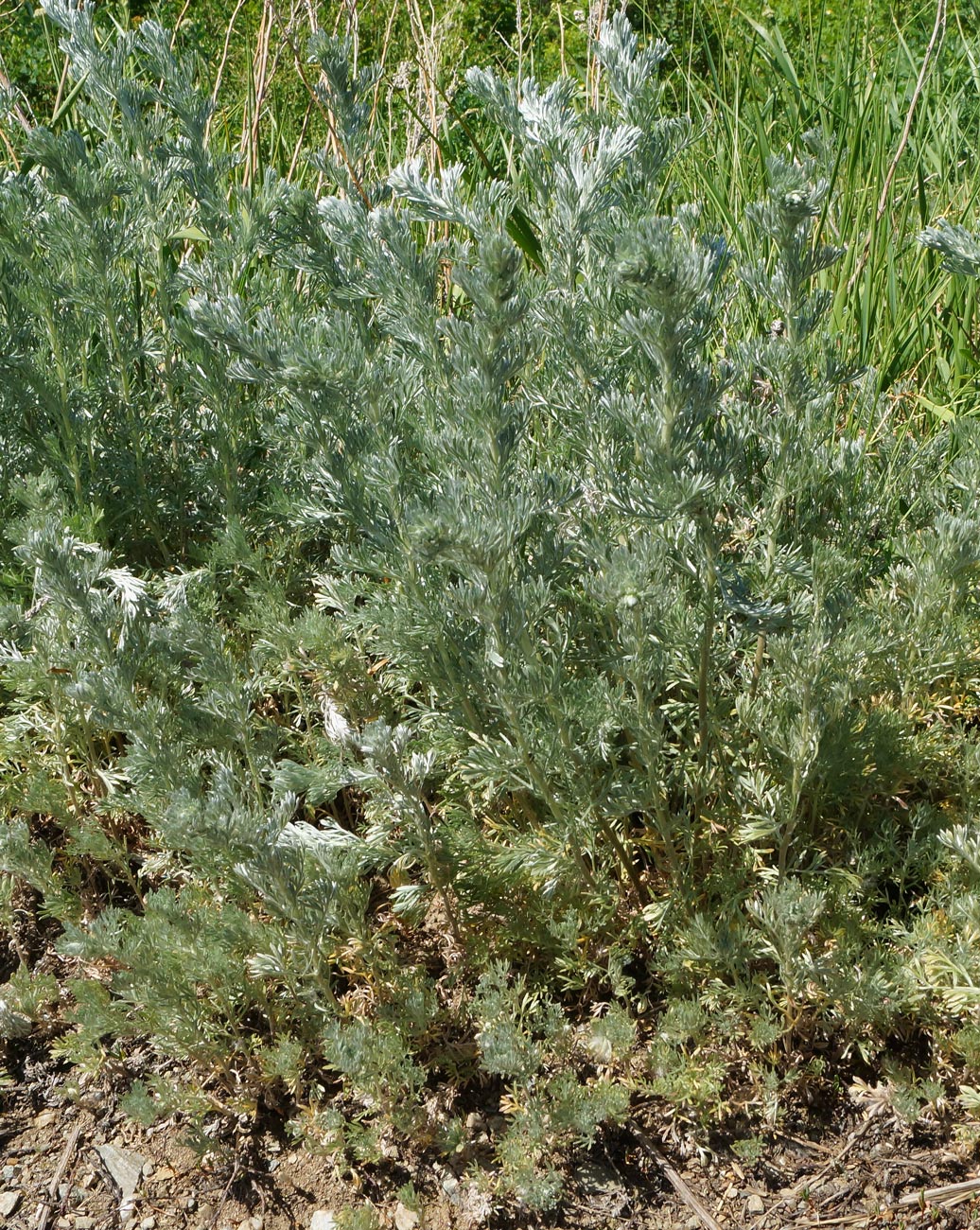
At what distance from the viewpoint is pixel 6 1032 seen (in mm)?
2572

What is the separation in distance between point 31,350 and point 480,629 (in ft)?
4.55

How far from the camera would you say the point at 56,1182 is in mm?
2346

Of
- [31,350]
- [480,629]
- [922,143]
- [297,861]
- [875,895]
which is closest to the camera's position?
[297,861]

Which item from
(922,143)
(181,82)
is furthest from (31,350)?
(922,143)

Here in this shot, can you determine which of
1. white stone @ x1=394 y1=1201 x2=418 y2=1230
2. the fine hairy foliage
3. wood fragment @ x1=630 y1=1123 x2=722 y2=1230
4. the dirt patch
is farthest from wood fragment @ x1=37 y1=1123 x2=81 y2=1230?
wood fragment @ x1=630 y1=1123 x2=722 y2=1230

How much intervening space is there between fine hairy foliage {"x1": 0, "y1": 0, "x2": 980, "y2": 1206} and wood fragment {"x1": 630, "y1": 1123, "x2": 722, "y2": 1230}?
0.08 metres

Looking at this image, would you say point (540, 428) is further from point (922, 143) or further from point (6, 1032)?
point (922, 143)

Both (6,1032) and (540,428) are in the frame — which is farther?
(540,428)

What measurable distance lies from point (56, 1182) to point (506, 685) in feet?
4.45

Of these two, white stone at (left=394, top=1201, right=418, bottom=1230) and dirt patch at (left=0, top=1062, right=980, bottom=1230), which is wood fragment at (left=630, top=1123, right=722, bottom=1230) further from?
white stone at (left=394, top=1201, right=418, bottom=1230)

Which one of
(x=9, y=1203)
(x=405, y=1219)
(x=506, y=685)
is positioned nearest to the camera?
(x=506, y=685)

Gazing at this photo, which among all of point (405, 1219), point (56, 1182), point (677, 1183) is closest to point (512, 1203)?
point (405, 1219)

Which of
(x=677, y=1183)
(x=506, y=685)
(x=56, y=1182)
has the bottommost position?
(x=677, y=1183)

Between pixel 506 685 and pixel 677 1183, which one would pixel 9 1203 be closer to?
pixel 677 1183
